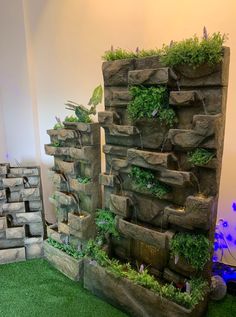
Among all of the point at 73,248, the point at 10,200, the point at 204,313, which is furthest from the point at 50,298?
the point at 204,313

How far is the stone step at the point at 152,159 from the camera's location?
1378 mm

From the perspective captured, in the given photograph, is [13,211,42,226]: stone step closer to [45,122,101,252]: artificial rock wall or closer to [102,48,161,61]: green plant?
[45,122,101,252]: artificial rock wall

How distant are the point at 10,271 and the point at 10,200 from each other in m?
0.55

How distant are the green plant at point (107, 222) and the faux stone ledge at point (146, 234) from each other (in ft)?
0.33

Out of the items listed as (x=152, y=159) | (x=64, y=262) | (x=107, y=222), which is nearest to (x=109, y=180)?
(x=107, y=222)

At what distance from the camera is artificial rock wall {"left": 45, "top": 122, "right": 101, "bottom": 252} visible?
184 centimetres

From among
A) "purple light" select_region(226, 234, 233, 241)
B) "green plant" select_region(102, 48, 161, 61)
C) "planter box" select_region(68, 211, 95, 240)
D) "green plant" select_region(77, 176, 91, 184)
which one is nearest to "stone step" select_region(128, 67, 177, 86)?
"green plant" select_region(102, 48, 161, 61)

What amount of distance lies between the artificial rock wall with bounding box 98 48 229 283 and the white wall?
52 centimetres

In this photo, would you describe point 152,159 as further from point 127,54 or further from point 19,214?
point 19,214

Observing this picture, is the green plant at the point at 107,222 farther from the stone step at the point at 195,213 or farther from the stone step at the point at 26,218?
the stone step at the point at 26,218

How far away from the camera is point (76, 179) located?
1911 millimetres

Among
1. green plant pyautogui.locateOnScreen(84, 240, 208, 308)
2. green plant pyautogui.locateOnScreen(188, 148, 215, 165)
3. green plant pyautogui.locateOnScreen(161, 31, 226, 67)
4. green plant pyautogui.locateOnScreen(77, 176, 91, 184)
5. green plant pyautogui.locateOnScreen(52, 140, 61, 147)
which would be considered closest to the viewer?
green plant pyautogui.locateOnScreen(161, 31, 226, 67)

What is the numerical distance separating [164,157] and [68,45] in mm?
1410

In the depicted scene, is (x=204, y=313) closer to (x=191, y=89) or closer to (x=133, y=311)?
(x=133, y=311)
